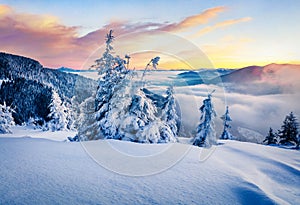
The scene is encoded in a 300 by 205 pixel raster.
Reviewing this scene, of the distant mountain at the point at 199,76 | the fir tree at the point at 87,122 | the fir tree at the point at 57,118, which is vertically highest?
the distant mountain at the point at 199,76

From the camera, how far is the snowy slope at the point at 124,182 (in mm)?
4035

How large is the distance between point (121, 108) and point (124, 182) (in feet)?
27.7

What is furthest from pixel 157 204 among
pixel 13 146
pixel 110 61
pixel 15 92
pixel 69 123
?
pixel 15 92

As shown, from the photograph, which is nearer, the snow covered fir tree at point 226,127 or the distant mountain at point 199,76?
the distant mountain at point 199,76

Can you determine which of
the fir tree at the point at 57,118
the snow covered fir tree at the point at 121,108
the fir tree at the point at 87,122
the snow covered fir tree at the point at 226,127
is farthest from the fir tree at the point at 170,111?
the fir tree at the point at 57,118

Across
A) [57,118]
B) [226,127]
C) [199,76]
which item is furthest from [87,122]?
[57,118]

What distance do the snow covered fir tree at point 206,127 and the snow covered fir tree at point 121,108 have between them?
9.29 metres

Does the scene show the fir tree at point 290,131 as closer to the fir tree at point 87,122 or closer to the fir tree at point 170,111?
the fir tree at point 170,111

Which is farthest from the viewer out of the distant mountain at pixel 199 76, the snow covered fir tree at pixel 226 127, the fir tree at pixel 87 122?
the snow covered fir tree at pixel 226 127

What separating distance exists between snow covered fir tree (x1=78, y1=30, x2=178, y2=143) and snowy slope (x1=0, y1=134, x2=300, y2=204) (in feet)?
18.4

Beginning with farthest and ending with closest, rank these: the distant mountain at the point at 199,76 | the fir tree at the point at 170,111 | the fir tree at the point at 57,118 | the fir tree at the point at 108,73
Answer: the fir tree at the point at 57,118
the fir tree at the point at 170,111
the fir tree at the point at 108,73
the distant mountain at the point at 199,76

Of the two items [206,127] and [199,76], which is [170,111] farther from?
[199,76]

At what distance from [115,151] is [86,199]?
348cm

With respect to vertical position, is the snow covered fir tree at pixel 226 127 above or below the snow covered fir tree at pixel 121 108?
below
